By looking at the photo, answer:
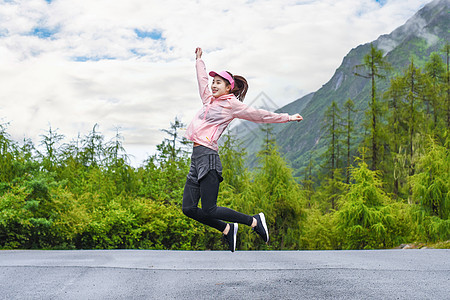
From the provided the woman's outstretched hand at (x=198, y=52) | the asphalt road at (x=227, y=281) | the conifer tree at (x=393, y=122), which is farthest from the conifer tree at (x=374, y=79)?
the woman's outstretched hand at (x=198, y=52)

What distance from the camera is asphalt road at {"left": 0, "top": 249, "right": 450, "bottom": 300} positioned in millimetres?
4336

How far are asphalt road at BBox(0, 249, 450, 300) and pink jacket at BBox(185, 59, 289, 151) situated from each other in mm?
1554

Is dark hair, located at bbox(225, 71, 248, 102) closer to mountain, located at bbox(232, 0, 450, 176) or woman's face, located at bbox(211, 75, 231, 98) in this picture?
woman's face, located at bbox(211, 75, 231, 98)

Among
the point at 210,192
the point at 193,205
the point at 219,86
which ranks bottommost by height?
the point at 193,205

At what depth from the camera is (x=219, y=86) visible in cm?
418

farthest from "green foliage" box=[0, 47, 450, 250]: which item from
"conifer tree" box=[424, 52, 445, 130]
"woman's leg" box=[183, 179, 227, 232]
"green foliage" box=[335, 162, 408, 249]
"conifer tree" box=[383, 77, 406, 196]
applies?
"conifer tree" box=[424, 52, 445, 130]

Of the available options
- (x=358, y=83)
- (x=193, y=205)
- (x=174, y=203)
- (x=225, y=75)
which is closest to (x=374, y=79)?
(x=174, y=203)

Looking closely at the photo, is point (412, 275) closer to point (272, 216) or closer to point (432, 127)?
point (272, 216)

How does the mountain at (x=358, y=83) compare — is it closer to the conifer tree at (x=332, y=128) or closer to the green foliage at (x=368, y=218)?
Answer: the conifer tree at (x=332, y=128)

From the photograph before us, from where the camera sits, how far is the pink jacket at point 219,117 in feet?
13.2

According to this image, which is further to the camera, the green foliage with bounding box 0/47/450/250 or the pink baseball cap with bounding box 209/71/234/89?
the green foliage with bounding box 0/47/450/250

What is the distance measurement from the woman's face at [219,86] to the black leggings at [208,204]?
79cm

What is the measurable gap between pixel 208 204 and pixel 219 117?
32.1 inches

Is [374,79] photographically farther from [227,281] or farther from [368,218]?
[227,281]
